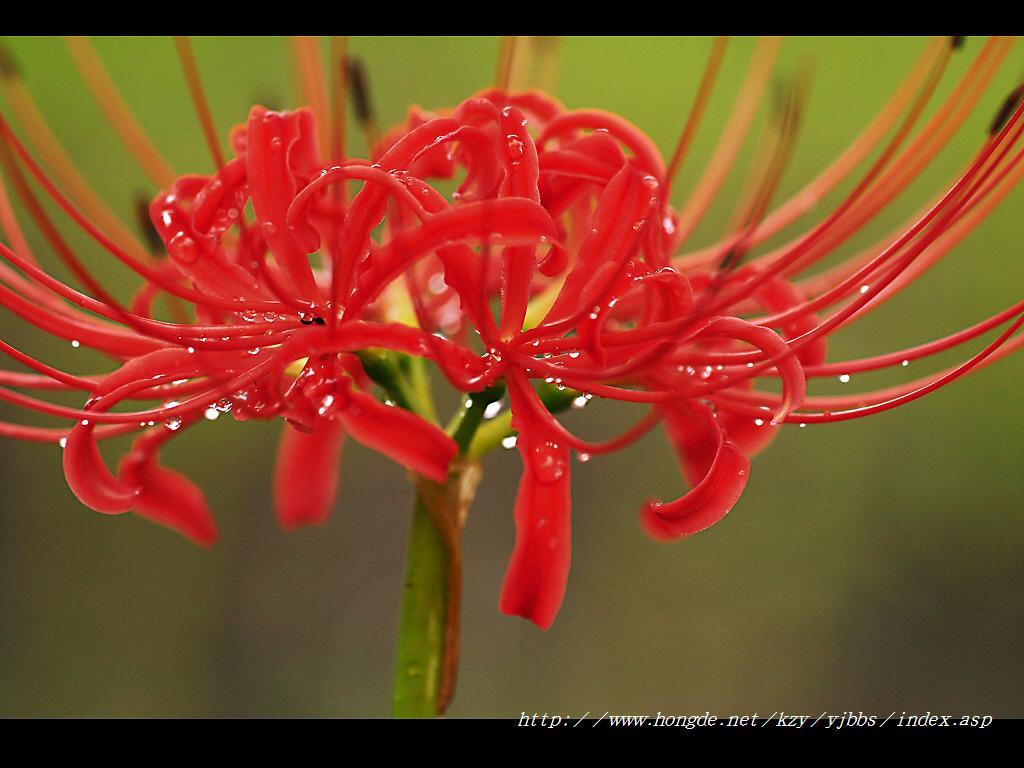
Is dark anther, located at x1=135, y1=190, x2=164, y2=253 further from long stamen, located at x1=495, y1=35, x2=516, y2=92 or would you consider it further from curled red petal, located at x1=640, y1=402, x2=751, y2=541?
curled red petal, located at x1=640, y1=402, x2=751, y2=541

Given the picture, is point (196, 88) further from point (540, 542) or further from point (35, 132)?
point (540, 542)

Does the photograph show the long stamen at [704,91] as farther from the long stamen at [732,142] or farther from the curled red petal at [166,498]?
the curled red petal at [166,498]

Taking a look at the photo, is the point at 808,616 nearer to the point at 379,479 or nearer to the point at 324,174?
the point at 379,479

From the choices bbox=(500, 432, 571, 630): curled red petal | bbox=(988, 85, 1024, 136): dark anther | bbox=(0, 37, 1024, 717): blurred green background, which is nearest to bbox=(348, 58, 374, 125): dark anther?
bbox=(500, 432, 571, 630): curled red petal

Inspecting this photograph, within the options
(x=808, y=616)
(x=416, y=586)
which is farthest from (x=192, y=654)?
(x=416, y=586)

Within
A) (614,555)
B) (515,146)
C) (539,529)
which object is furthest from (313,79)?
(614,555)

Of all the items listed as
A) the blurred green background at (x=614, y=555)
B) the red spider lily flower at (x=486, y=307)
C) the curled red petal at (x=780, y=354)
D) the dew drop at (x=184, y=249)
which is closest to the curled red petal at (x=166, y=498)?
the red spider lily flower at (x=486, y=307)
